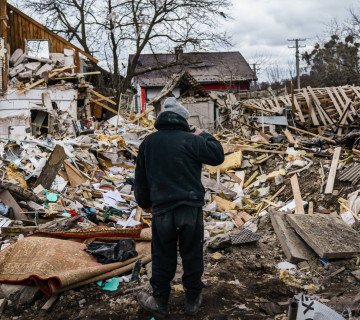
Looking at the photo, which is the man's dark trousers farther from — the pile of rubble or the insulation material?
the insulation material

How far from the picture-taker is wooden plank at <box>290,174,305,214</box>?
7406 mm

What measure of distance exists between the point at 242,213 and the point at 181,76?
16780 millimetres

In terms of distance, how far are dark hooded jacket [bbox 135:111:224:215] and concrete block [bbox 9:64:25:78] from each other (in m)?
14.9

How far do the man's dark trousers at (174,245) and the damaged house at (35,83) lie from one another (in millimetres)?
12067

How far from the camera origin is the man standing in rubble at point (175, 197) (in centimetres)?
321

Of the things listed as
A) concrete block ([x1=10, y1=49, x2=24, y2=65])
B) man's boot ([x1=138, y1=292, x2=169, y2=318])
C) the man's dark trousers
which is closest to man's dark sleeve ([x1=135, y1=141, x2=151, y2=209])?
the man's dark trousers

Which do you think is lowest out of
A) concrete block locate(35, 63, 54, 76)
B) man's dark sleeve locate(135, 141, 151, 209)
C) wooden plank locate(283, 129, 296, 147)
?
wooden plank locate(283, 129, 296, 147)

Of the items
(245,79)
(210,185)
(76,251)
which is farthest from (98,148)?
(245,79)

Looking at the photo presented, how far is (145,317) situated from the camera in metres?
3.42

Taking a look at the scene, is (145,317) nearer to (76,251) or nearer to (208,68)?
(76,251)

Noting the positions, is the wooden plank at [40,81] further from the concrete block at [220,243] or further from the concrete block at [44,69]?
the concrete block at [220,243]

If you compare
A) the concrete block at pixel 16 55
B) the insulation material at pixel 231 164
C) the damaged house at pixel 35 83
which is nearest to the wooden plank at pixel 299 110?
the insulation material at pixel 231 164

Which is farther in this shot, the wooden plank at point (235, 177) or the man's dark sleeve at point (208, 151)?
the wooden plank at point (235, 177)

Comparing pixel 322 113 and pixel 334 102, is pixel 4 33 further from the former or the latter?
pixel 334 102
